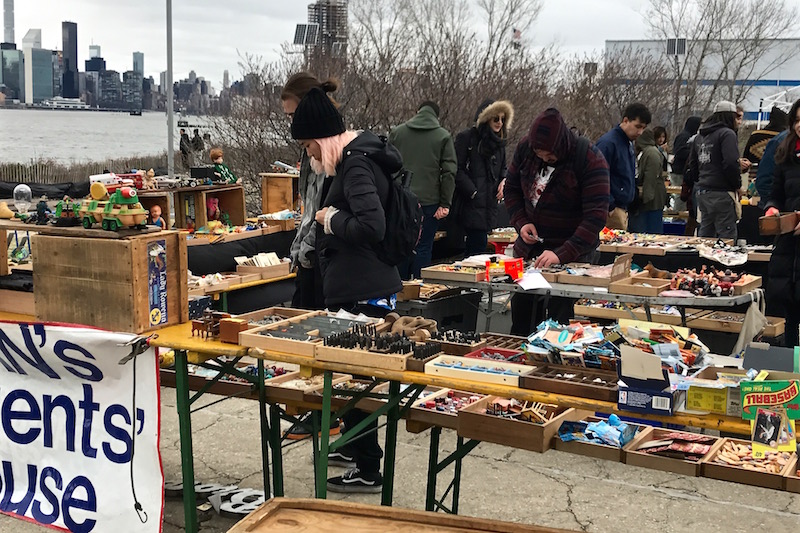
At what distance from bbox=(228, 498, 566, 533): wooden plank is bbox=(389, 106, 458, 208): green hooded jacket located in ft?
20.0

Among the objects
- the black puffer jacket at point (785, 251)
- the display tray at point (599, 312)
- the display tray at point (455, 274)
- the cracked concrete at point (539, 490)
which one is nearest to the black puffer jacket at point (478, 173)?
the display tray at point (599, 312)

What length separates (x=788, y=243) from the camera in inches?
221

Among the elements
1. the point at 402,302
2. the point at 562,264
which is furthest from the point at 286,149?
the point at 562,264

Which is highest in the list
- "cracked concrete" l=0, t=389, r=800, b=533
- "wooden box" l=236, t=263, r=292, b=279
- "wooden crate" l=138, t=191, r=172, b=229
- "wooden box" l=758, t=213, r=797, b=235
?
"wooden box" l=758, t=213, r=797, b=235

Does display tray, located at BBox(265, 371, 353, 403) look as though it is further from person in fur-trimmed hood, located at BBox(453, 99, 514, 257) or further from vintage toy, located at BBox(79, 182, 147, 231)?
person in fur-trimmed hood, located at BBox(453, 99, 514, 257)

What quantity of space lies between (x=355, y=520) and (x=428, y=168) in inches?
245

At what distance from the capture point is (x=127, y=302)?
147 inches

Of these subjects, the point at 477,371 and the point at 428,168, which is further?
the point at 428,168

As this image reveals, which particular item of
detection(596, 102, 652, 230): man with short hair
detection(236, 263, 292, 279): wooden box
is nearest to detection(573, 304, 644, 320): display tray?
detection(596, 102, 652, 230): man with short hair

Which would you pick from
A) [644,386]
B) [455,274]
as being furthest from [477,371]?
[455,274]

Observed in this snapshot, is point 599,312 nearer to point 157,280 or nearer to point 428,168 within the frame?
point 428,168

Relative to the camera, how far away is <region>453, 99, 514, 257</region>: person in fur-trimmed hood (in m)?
8.51

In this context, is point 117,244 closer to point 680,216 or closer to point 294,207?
point 294,207

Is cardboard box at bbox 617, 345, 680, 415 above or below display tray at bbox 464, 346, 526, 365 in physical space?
above
